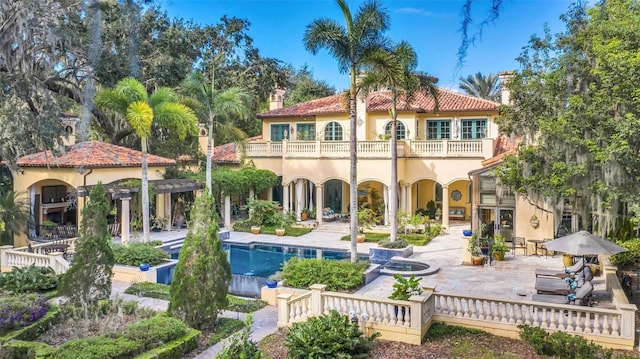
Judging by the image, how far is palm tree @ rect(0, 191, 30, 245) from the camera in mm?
19094

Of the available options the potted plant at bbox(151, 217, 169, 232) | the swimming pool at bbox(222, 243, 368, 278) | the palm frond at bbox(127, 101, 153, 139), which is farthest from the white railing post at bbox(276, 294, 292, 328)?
the potted plant at bbox(151, 217, 169, 232)

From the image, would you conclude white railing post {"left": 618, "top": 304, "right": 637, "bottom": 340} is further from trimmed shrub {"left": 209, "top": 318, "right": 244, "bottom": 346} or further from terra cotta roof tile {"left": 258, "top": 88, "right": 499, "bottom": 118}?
terra cotta roof tile {"left": 258, "top": 88, "right": 499, "bottom": 118}

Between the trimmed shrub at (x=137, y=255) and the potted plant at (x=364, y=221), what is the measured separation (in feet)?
31.3

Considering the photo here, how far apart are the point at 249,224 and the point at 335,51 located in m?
13.1

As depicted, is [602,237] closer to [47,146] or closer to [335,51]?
[335,51]

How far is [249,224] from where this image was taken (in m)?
26.8

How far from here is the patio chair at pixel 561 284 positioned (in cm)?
1155

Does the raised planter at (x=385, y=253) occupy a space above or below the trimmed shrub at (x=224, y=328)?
above

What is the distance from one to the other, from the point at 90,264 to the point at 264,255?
36.3ft

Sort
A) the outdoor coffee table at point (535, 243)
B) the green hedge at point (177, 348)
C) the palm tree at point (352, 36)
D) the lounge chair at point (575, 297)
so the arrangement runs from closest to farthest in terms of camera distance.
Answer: the green hedge at point (177, 348) → the lounge chair at point (575, 297) → the palm tree at point (352, 36) → the outdoor coffee table at point (535, 243)

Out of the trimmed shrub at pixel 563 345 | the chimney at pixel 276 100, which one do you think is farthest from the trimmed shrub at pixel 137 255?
the chimney at pixel 276 100

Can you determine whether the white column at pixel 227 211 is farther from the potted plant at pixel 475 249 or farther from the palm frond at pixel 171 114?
the potted plant at pixel 475 249

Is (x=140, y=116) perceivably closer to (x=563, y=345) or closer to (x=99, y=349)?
(x=99, y=349)

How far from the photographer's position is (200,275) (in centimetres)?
1034
